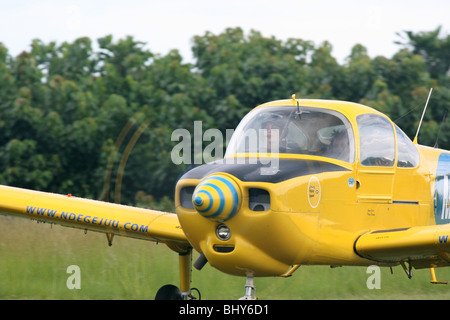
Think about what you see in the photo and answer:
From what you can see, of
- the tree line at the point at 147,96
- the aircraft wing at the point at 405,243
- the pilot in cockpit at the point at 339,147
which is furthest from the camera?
the tree line at the point at 147,96

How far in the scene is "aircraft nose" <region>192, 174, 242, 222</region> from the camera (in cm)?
678

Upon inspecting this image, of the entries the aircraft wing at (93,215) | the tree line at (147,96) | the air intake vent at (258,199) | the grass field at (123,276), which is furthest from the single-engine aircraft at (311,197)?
the tree line at (147,96)

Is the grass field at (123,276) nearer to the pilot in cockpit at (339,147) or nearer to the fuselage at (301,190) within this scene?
the fuselage at (301,190)

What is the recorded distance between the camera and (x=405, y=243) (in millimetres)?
7637

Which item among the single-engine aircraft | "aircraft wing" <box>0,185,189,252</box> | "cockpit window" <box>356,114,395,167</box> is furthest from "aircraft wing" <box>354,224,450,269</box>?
"aircraft wing" <box>0,185,189,252</box>

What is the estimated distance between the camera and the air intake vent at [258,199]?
23.0ft

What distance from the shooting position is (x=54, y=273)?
11797 millimetres

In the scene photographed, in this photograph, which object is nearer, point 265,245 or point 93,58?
point 265,245

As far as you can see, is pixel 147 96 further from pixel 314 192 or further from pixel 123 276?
pixel 314 192

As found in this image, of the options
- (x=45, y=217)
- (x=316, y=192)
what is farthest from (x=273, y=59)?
(x=316, y=192)

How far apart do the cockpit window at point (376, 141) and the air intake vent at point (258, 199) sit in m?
1.43

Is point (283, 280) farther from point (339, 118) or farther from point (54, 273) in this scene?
point (339, 118)

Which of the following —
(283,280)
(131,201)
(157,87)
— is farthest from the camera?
(157,87)

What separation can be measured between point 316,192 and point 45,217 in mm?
3967
